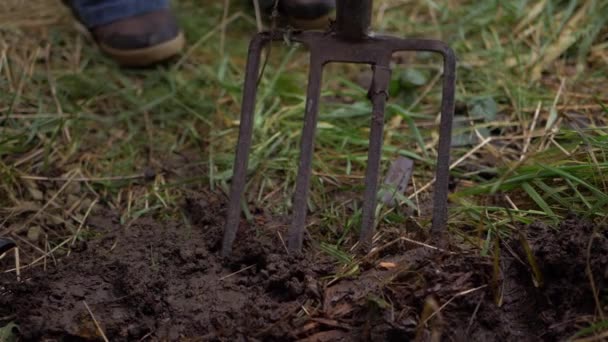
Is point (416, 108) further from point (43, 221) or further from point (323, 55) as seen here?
point (43, 221)

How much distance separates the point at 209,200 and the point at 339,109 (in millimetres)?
605

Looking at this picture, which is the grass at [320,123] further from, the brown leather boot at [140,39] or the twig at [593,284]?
the twig at [593,284]

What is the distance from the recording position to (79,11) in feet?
8.35

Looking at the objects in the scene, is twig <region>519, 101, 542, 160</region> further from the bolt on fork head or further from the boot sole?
the boot sole

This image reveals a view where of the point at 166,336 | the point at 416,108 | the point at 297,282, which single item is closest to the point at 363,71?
the point at 416,108


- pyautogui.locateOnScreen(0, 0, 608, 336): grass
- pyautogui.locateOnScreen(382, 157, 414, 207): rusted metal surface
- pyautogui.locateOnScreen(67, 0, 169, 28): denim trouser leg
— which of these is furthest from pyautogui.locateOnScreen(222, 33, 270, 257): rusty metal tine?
pyautogui.locateOnScreen(67, 0, 169, 28): denim trouser leg

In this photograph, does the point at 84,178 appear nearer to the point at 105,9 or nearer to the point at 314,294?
the point at 105,9

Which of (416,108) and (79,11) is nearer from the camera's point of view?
(416,108)

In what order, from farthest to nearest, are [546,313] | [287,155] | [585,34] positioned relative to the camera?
[585,34]
[287,155]
[546,313]

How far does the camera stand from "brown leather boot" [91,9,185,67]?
252 cm

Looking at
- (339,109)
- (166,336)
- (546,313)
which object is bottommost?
(166,336)

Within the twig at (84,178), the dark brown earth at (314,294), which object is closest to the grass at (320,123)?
the twig at (84,178)

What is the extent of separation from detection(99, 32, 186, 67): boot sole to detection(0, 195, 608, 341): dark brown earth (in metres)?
1.05

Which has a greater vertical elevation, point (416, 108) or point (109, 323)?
point (416, 108)
